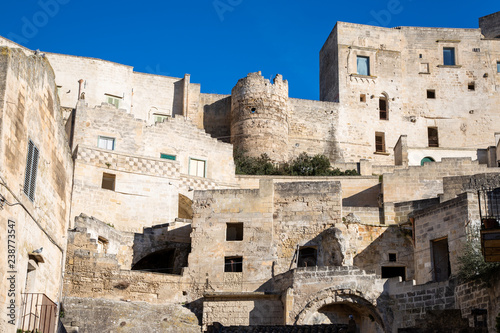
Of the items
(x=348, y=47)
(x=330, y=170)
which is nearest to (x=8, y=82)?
(x=330, y=170)

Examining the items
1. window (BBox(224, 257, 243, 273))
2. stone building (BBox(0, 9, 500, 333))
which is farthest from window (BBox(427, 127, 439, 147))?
window (BBox(224, 257, 243, 273))

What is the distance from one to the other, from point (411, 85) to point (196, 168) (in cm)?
1982

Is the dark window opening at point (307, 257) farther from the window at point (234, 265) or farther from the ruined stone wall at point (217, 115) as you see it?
the ruined stone wall at point (217, 115)

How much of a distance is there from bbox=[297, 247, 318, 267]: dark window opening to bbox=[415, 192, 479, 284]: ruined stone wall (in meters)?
3.66

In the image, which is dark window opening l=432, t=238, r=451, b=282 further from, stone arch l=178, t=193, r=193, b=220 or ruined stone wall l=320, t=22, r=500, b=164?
ruined stone wall l=320, t=22, r=500, b=164

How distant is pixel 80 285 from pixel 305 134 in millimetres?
22501

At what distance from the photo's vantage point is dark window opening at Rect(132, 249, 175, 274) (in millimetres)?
28656

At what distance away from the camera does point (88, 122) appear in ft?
105

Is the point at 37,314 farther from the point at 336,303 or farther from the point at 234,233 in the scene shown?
the point at 234,233

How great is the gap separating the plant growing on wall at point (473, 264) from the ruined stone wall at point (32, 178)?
10.2m

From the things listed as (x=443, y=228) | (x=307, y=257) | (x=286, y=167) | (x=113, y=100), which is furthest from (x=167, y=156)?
(x=443, y=228)

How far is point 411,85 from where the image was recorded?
47.9m

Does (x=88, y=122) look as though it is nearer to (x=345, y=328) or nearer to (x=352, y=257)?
(x=352, y=257)

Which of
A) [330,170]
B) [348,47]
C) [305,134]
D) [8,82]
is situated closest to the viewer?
[8,82]
